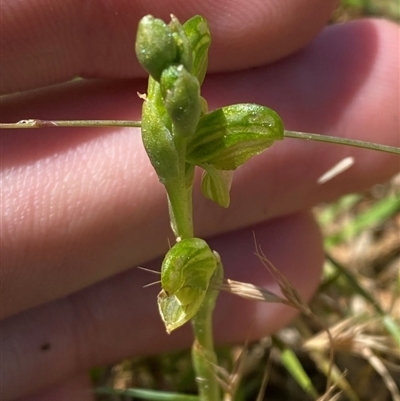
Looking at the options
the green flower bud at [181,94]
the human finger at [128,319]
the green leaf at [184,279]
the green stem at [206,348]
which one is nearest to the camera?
the green flower bud at [181,94]

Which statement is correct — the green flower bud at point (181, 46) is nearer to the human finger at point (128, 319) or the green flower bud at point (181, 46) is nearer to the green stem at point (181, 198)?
the green stem at point (181, 198)

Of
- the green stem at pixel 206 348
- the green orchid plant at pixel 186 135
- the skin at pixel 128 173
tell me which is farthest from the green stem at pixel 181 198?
the skin at pixel 128 173

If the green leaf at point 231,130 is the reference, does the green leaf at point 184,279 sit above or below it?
below

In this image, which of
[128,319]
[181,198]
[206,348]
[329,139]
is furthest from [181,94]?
Answer: [128,319]

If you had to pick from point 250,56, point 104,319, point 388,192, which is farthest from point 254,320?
point 388,192

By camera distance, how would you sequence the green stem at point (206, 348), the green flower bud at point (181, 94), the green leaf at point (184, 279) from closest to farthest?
the green flower bud at point (181, 94) < the green leaf at point (184, 279) < the green stem at point (206, 348)

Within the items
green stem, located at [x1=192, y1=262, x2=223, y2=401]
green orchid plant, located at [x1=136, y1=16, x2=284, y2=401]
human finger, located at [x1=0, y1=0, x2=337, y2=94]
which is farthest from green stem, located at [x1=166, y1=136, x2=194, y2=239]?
human finger, located at [x1=0, y1=0, x2=337, y2=94]

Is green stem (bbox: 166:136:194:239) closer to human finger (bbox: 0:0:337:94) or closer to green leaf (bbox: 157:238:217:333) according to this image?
green leaf (bbox: 157:238:217:333)

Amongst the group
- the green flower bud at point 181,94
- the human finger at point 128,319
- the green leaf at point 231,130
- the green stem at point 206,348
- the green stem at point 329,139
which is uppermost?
the green flower bud at point 181,94
